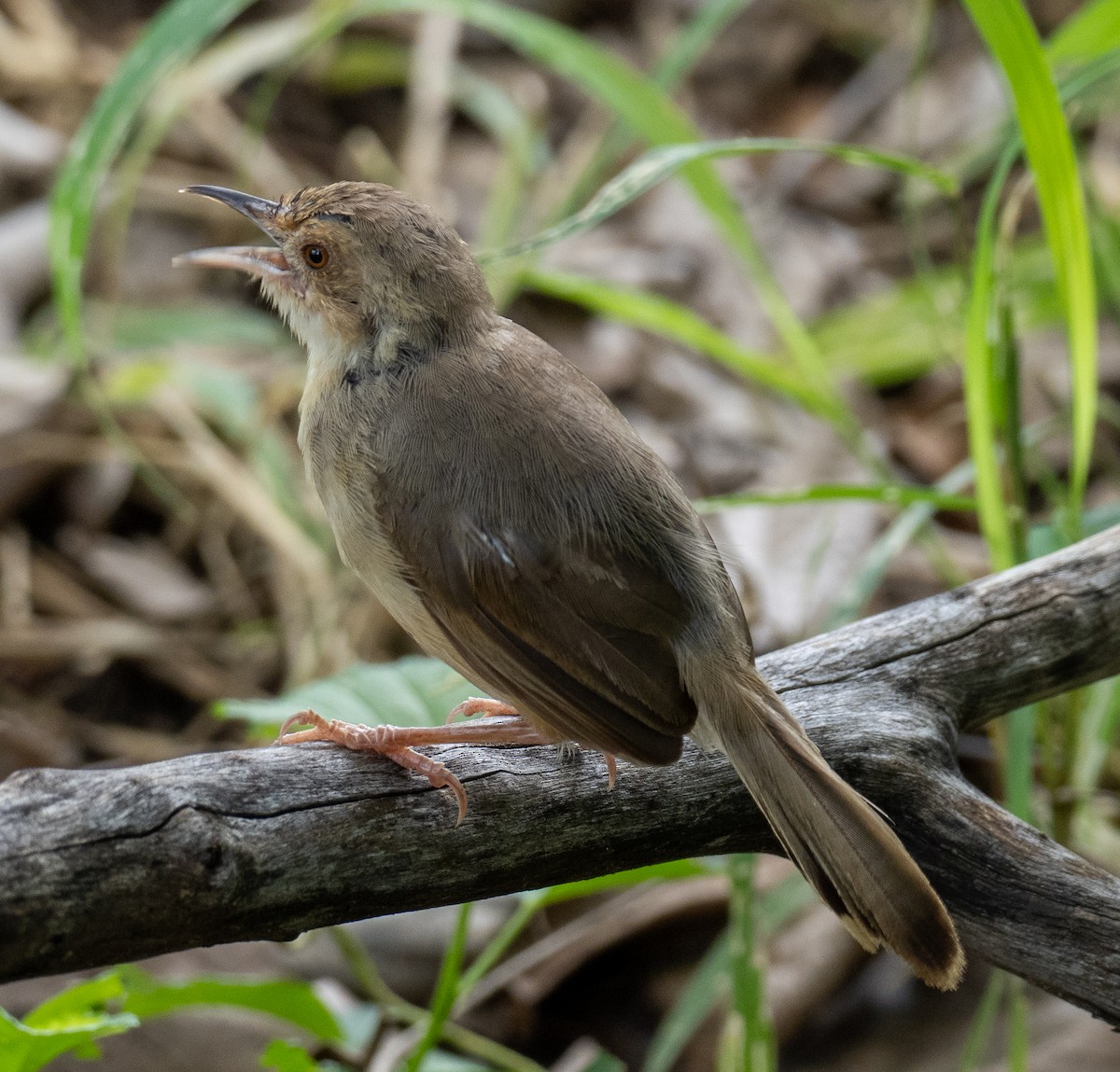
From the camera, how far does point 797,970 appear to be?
161 inches

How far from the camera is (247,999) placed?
2797 millimetres

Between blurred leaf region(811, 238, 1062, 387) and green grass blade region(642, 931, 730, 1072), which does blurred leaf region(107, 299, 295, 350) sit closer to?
blurred leaf region(811, 238, 1062, 387)

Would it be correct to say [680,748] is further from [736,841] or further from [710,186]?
[710,186]

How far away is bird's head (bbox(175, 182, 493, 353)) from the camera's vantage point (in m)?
3.06

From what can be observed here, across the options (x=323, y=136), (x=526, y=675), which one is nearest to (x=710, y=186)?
(x=526, y=675)

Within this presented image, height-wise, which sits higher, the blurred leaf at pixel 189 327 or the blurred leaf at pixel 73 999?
the blurred leaf at pixel 189 327

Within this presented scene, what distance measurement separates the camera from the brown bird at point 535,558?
2.40 m

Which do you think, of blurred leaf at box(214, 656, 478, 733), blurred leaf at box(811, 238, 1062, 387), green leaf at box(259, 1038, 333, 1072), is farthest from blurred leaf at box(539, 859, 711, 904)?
blurred leaf at box(811, 238, 1062, 387)

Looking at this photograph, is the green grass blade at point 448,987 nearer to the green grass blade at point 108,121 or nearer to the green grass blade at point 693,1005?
the green grass blade at point 693,1005

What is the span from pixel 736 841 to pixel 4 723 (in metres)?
2.78

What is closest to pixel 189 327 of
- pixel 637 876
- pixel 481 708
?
pixel 481 708

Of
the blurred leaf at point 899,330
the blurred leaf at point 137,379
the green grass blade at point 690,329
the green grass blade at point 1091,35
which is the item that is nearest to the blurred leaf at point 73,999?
the green grass blade at point 690,329

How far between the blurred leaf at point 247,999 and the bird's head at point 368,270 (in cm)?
136

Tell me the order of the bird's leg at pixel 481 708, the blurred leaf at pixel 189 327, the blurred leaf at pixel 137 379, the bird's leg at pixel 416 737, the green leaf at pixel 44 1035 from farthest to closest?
the blurred leaf at pixel 189 327 < the blurred leaf at pixel 137 379 < the bird's leg at pixel 481 708 < the bird's leg at pixel 416 737 < the green leaf at pixel 44 1035
